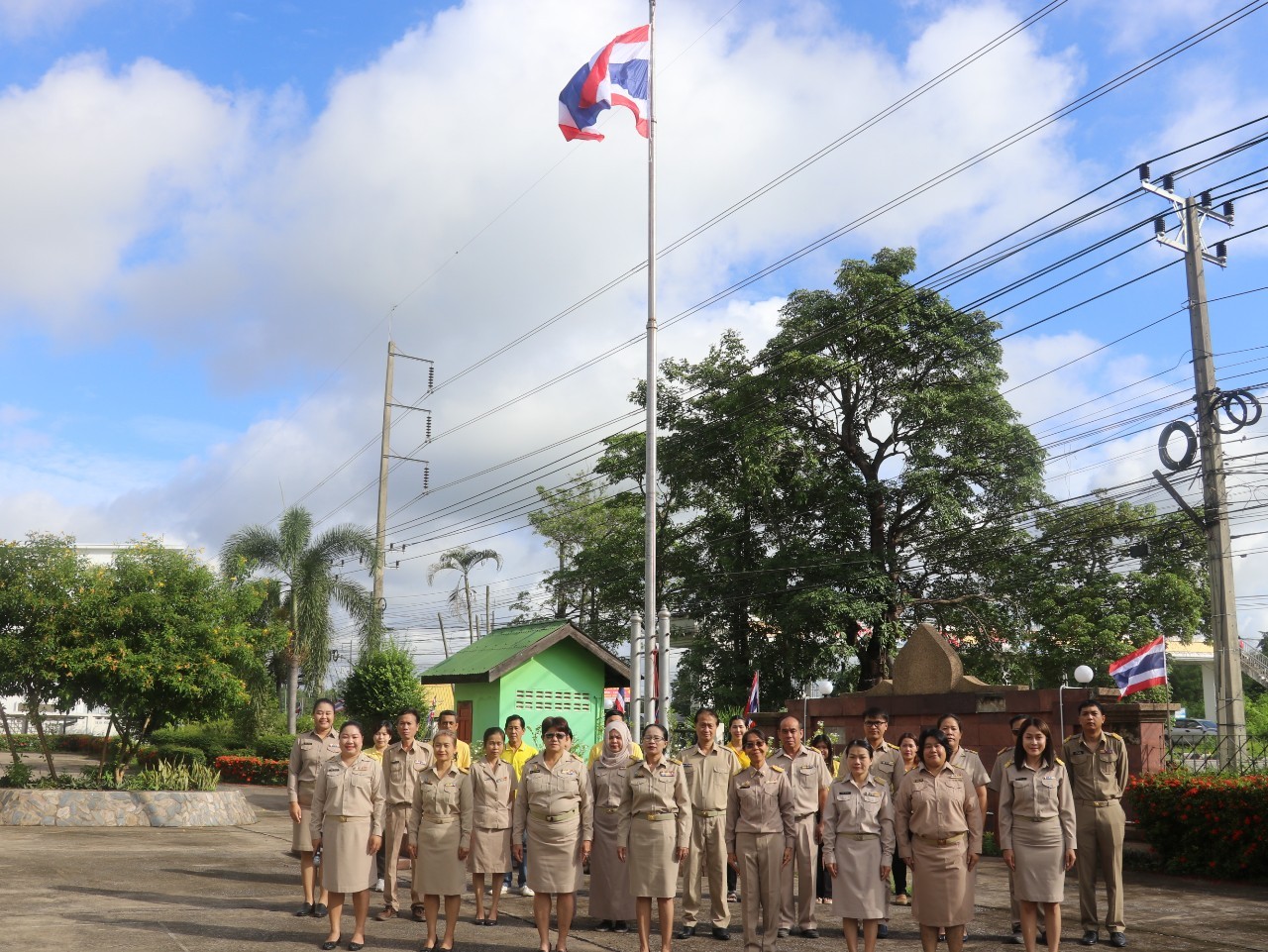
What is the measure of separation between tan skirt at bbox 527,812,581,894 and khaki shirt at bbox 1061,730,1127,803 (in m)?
4.14

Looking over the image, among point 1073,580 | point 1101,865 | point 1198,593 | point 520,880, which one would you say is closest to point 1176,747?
point 1101,865

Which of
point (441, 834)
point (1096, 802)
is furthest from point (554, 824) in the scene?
point (1096, 802)

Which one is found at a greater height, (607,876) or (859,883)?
(859,883)

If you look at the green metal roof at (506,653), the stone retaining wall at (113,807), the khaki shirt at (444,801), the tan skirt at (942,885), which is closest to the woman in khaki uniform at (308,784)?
the khaki shirt at (444,801)

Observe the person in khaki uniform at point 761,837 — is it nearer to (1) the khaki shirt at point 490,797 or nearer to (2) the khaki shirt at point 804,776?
(2) the khaki shirt at point 804,776

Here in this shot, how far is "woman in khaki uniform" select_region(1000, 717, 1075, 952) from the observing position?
836 cm

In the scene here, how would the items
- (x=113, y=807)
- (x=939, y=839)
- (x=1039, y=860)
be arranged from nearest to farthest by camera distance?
(x=939, y=839) < (x=1039, y=860) < (x=113, y=807)

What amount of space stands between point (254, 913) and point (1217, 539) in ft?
50.1

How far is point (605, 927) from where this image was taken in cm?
991

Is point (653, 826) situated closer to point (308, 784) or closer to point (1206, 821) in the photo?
point (308, 784)

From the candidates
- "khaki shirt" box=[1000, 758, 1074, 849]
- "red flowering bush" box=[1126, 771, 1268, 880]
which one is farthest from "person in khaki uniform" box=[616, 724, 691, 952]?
"red flowering bush" box=[1126, 771, 1268, 880]

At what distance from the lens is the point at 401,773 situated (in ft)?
34.7

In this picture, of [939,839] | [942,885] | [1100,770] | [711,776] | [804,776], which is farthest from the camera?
[711,776]

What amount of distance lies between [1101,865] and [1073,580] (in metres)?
23.3
